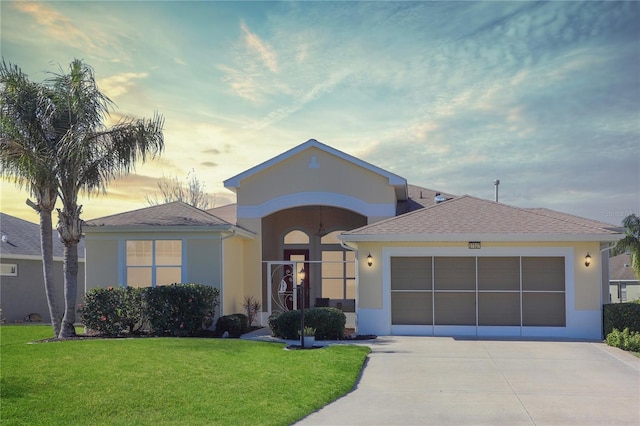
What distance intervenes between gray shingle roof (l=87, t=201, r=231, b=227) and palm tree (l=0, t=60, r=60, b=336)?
8.22ft

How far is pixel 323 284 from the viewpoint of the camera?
23.9m

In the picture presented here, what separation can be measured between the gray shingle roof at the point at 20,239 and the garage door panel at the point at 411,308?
1657 centimetres

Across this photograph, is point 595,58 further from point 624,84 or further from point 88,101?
point 88,101

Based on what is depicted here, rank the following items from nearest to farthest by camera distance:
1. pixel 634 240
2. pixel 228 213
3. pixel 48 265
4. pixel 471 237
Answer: pixel 471 237 → pixel 48 265 → pixel 228 213 → pixel 634 240

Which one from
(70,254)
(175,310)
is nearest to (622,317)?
(175,310)

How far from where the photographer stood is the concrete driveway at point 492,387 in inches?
350

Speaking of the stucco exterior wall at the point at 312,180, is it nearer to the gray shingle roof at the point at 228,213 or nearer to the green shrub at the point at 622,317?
the gray shingle roof at the point at 228,213

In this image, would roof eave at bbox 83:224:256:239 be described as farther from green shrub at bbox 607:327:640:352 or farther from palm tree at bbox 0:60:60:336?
green shrub at bbox 607:327:640:352

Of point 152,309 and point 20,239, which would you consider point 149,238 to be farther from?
point 20,239

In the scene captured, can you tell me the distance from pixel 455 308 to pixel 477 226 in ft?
8.01

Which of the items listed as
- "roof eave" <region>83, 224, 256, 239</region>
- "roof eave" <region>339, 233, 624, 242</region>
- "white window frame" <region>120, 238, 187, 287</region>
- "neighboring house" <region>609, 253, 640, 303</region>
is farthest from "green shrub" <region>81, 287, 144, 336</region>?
"neighboring house" <region>609, 253, 640, 303</region>

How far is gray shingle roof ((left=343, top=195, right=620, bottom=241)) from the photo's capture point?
16984 mm

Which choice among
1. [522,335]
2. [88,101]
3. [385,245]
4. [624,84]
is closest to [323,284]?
[385,245]

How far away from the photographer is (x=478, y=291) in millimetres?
17609
